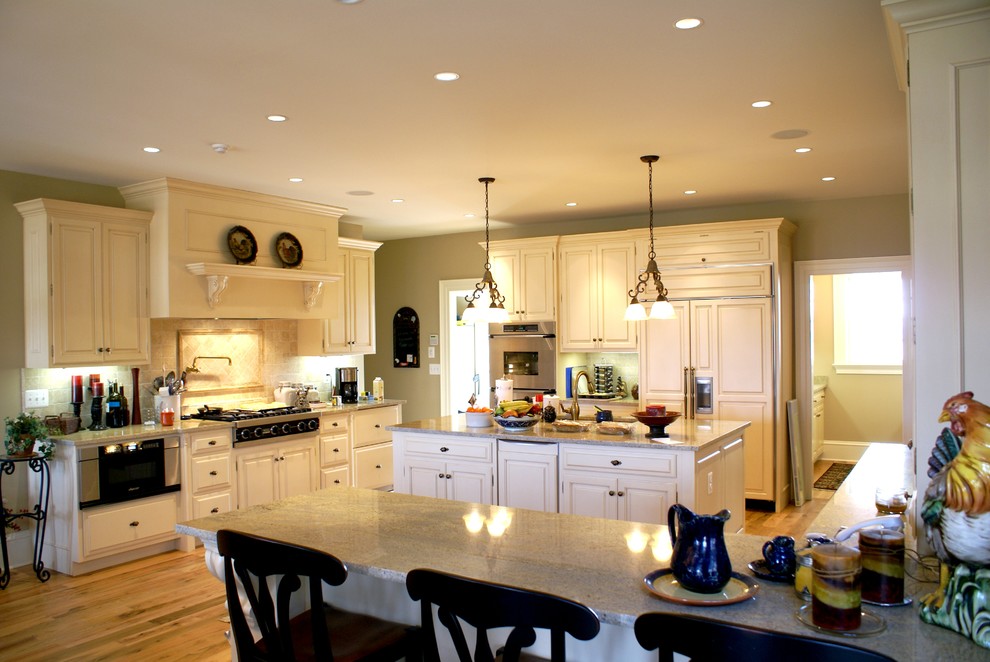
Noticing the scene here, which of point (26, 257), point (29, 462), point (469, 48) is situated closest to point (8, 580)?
point (29, 462)

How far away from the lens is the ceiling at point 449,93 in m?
2.70

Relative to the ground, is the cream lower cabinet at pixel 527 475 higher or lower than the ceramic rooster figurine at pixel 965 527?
lower

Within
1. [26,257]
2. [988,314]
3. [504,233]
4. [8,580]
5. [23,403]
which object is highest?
[504,233]

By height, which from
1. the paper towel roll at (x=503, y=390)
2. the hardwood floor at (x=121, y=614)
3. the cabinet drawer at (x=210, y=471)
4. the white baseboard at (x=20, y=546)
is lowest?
the hardwood floor at (x=121, y=614)

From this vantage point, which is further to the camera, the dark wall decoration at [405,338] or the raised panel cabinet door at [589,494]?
the dark wall decoration at [405,338]

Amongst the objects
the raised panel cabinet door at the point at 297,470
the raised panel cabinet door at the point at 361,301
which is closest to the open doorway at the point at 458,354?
the raised panel cabinet door at the point at 361,301

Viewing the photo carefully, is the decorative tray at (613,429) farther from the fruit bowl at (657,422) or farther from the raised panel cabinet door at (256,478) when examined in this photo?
the raised panel cabinet door at (256,478)

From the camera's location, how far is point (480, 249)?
26.5ft

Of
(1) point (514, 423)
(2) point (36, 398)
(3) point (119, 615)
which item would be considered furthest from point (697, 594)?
(2) point (36, 398)

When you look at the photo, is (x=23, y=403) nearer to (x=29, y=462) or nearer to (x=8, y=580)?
(x=29, y=462)

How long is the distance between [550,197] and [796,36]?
134 inches

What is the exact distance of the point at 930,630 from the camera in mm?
1586

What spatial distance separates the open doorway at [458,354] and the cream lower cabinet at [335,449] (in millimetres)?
1876

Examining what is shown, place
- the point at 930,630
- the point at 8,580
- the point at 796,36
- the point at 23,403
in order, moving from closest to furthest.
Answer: the point at 930,630 → the point at 796,36 → the point at 8,580 → the point at 23,403
